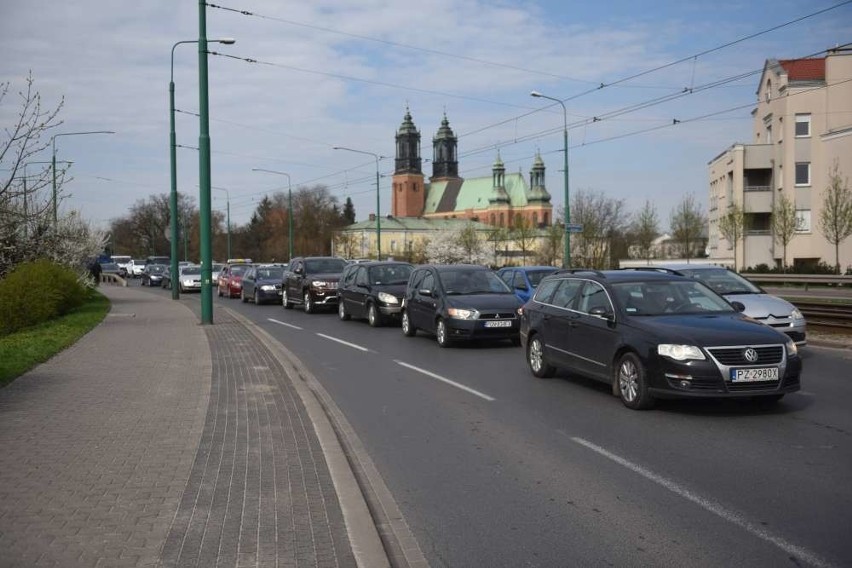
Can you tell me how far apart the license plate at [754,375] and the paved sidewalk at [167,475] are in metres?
4.20

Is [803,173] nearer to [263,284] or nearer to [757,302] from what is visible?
[263,284]

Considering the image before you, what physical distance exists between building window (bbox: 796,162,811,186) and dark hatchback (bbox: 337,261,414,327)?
37.1 m

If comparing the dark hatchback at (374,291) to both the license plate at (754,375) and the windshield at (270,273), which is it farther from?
the license plate at (754,375)

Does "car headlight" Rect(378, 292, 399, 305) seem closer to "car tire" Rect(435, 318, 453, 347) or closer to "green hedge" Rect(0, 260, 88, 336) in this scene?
"car tire" Rect(435, 318, 453, 347)

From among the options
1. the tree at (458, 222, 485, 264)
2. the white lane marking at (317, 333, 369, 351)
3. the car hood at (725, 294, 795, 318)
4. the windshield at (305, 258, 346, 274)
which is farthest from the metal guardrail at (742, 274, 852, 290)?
the tree at (458, 222, 485, 264)

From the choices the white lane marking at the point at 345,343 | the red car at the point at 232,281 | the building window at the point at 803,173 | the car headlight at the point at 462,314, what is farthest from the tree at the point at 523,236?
the car headlight at the point at 462,314

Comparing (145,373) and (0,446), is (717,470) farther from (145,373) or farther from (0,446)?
(145,373)

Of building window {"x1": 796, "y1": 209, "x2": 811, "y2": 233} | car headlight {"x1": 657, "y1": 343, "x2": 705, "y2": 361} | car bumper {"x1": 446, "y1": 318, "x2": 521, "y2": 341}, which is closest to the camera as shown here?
car headlight {"x1": 657, "y1": 343, "x2": 705, "y2": 361}

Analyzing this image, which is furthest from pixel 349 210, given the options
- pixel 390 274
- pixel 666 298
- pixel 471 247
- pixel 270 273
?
pixel 666 298

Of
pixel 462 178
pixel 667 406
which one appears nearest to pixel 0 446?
pixel 667 406

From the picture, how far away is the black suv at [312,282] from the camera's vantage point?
2683cm

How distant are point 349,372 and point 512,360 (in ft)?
9.48

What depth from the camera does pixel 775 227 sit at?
49438 millimetres

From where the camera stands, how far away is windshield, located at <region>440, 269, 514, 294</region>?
1711cm
